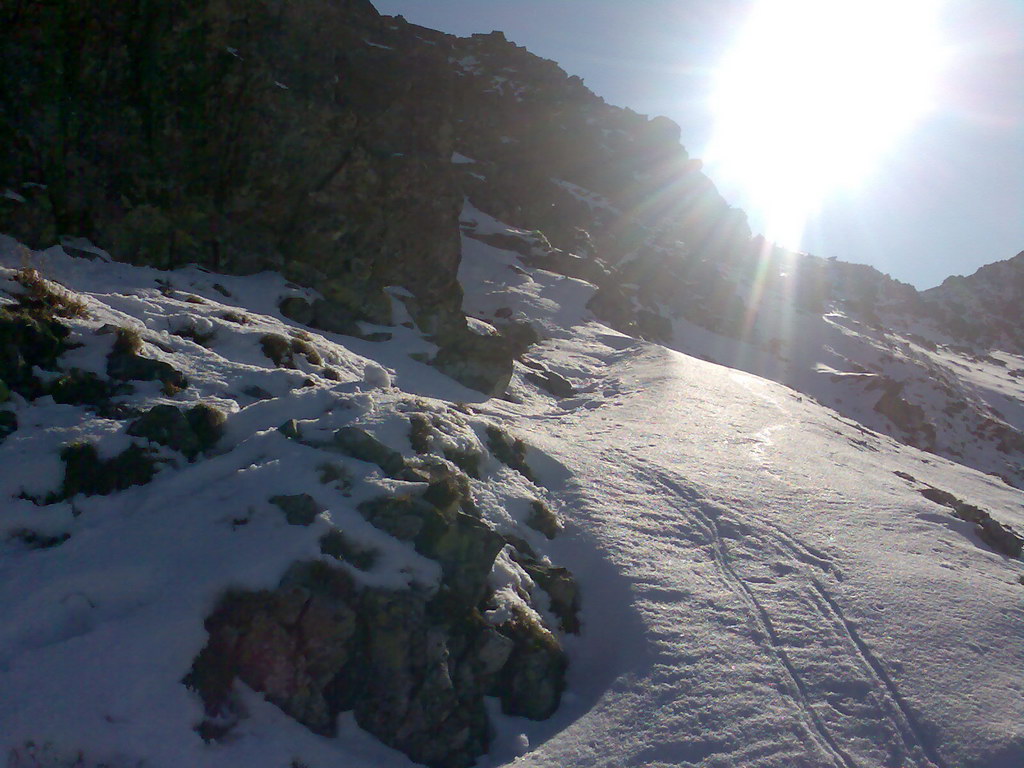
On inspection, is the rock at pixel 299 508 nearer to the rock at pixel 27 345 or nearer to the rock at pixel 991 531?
the rock at pixel 27 345

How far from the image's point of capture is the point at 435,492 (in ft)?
30.5

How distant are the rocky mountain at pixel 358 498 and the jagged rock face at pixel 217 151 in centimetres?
10

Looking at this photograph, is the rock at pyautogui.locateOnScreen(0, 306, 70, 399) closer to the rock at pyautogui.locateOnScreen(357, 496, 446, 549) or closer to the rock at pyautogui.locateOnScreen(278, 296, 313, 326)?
the rock at pyautogui.locateOnScreen(357, 496, 446, 549)

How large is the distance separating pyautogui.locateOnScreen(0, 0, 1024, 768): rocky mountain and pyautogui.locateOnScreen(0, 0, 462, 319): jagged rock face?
10 cm

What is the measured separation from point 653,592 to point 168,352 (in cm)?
967

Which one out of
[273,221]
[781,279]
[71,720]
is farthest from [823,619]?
[781,279]

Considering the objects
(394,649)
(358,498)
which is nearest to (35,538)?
(358,498)

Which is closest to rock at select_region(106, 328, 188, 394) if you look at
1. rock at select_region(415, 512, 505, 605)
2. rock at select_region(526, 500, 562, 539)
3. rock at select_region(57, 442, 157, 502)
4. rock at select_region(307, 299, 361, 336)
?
rock at select_region(57, 442, 157, 502)

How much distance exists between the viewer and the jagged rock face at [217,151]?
53.4 ft

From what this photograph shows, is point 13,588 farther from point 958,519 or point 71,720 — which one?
point 958,519

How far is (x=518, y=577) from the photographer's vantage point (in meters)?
9.88

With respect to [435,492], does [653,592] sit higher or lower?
lower

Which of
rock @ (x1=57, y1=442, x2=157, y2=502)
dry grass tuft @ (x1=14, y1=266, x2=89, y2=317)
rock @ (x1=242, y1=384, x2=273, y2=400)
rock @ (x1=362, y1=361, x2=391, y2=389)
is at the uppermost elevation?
dry grass tuft @ (x1=14, y1=266, x2=89, y2=317)

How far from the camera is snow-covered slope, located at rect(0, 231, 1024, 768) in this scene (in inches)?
259
